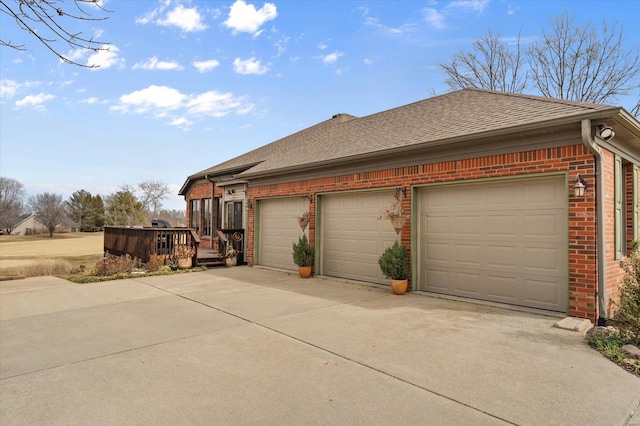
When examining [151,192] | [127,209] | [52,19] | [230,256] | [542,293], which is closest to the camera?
[52,19]

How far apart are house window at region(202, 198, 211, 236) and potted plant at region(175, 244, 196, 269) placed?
17.9ft

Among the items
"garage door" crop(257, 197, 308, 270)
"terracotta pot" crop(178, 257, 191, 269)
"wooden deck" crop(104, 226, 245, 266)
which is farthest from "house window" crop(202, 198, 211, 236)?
"garage door" crop(257, 197, 308, 270)

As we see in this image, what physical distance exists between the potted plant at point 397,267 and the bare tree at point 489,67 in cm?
1907

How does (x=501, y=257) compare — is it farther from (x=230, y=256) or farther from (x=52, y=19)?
(x=230, y=256)

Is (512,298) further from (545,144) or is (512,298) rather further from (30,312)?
(30,312)

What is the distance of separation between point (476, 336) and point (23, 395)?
4.99 meters

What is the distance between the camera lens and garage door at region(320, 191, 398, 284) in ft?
28.5

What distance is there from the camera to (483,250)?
6824mm

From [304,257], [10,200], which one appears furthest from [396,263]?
[10,200]

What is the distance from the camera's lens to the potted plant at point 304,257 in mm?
9930

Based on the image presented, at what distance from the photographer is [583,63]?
2034 cm

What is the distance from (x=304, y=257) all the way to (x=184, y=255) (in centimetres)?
450

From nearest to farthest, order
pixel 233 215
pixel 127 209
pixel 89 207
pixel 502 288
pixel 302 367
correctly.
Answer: pixel 302 367, pixel 502 288, pixel 233 215, pixel 127 209, pixel 89 207

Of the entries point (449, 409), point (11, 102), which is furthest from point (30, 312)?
point (449, 409)
